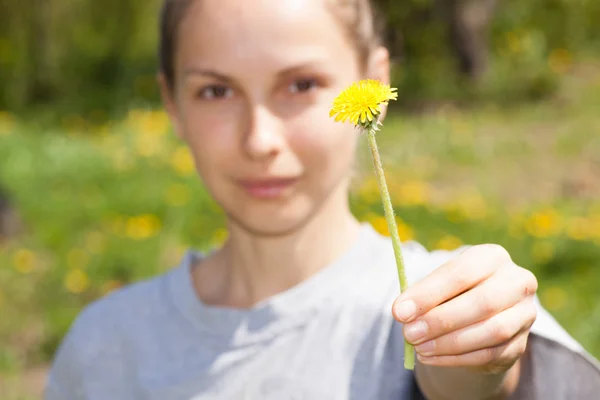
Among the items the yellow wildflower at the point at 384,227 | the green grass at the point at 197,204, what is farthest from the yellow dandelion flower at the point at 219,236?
the yellow wildflower at the point at 384,227

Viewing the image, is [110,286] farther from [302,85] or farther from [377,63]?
[302,85]

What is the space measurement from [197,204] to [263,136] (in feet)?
13.2

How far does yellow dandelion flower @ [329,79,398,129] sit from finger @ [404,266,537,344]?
0.99 ft

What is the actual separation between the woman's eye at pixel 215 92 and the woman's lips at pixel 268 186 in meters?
0.19

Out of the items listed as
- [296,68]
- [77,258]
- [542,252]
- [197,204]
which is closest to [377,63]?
[296,68]

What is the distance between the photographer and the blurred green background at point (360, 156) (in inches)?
176

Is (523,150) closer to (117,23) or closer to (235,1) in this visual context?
(235,1)

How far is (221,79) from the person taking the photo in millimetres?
1751

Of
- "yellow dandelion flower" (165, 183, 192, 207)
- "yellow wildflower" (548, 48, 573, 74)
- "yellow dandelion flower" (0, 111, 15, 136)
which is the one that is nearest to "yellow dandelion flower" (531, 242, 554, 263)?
"yellow dandelion flower" (165, 183, 192, 207)

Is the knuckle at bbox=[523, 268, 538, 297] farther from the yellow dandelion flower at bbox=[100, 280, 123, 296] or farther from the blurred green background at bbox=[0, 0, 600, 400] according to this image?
the yellow dandelion flower at bbox=[100, 280, 123, 296]

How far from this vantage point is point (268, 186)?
1741mm

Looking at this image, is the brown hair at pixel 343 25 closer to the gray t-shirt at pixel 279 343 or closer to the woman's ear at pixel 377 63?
the woman's ear at pixel 377 63

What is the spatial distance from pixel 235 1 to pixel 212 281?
71 centimetres

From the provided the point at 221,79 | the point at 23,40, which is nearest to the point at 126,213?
the point at 221,79
